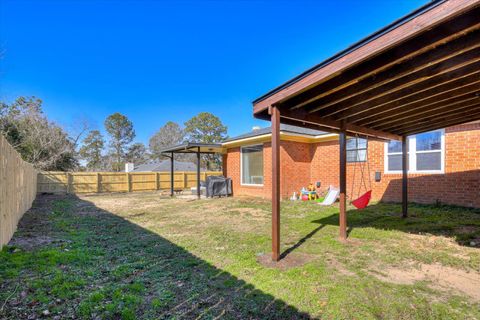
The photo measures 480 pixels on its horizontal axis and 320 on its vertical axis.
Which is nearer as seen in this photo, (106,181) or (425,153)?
(425,153)

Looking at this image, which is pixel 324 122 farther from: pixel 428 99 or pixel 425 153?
pixel 425 153

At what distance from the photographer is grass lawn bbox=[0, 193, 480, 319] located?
223cm

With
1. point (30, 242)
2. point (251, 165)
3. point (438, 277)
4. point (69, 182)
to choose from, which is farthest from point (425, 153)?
point (69, 182)

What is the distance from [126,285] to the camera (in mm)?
2723

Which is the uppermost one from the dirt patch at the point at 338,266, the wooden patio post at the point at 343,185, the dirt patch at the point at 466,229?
Result: the wooden patio post at the point at 343,185

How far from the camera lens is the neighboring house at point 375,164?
697 cm

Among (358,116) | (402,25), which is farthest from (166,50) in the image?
(402,25)

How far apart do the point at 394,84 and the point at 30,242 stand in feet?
21.2

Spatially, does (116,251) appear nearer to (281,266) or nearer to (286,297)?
(281,266)

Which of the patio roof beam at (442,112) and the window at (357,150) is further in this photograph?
the window at (357,150)

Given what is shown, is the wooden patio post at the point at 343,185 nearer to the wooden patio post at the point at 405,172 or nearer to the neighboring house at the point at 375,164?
the wooden patio post at the point at 405,172

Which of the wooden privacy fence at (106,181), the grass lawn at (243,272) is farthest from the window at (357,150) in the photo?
the wooden privacy fence at (106,181)

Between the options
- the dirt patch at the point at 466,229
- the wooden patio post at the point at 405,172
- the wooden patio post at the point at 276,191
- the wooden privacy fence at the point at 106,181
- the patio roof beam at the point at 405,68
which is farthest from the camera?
the wooden privacy fence at the point at 106,181

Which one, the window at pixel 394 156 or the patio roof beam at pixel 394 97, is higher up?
the patio roof beam at pixel 394 97
